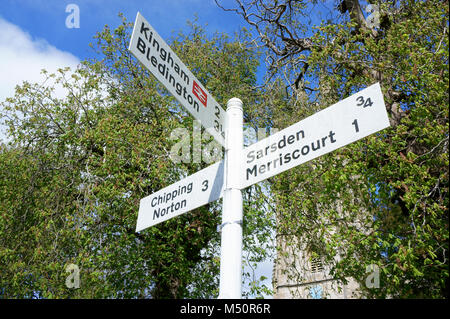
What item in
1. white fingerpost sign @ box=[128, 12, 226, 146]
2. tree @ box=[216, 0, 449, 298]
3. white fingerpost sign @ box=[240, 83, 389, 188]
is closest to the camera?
white fingerpost sign @ box=[240, 83, 389, 188]

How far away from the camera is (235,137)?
10.0 feet

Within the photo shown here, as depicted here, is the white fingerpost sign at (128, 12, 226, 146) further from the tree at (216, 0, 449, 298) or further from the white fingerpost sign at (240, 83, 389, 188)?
the tree at (216, 0, 449, 298)

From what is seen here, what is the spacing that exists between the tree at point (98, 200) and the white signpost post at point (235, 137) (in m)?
5.45

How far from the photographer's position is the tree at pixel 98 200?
806 centimetres

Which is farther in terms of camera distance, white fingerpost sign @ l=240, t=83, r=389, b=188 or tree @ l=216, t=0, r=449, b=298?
tree @ l=216, t=0, r=449, b=298

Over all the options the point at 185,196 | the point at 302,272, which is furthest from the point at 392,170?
the point at 185,196

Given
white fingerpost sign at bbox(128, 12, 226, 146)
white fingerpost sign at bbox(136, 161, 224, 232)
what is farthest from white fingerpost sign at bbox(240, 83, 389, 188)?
white fingerpost sign at bbox(128, 12, 226, 146)

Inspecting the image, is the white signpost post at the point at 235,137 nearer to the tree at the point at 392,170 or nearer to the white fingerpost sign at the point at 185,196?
the white fingerpost sign at the point at 185,196

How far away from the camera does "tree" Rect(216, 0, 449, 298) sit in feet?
20.7

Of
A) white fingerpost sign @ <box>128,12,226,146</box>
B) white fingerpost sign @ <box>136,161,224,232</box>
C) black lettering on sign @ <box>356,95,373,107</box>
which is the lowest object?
white fingerpost sign @ <box>136,161,224,232</box>

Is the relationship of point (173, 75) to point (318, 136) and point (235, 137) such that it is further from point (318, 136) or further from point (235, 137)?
point (318, 136)

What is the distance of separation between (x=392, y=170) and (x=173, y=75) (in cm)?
548
